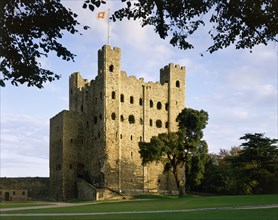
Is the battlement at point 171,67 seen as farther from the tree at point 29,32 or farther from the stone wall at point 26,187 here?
the tree at point 29,32

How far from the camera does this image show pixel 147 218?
1823cm

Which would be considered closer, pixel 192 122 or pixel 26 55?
pixel 26 55

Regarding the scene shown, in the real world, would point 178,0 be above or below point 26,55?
above

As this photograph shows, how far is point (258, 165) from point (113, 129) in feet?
50.7

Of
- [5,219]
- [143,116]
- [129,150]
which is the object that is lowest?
[5,219]

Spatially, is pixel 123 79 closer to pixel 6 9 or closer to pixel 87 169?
pixel 87 169

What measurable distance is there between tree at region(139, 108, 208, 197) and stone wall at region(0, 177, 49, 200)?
19.0m

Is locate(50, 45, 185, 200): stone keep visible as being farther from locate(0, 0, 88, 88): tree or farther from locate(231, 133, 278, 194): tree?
locate(0, 0, 88, 88): tree

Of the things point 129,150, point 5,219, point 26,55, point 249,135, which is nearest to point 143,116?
point 129,150

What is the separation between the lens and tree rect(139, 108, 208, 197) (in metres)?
43.5

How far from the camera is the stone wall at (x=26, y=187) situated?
188 feet

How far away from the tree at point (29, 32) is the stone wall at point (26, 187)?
44303mm

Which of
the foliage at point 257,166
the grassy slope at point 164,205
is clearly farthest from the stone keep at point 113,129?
the grassy slope at point 164,205

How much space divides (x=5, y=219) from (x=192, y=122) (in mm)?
30720
